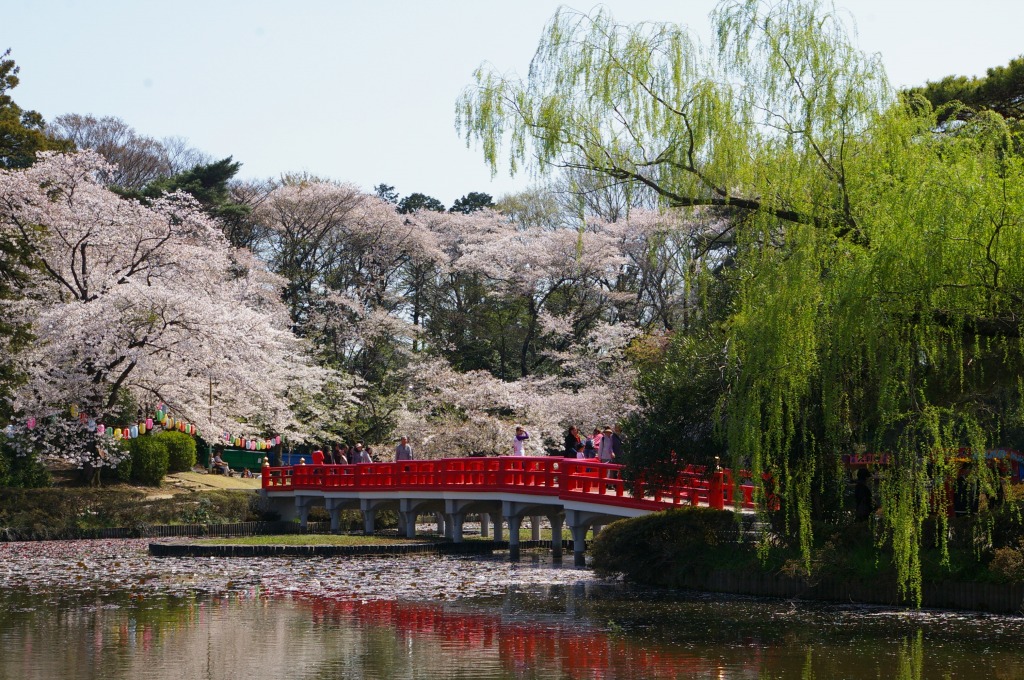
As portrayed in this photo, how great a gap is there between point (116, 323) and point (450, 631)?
66.5 ft

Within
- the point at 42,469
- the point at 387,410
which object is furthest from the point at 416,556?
the point at 387,410

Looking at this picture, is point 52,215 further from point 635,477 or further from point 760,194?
point 760,194

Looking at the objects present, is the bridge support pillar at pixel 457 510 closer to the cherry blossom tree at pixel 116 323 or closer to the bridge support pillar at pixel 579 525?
the bridge support pillar at pixel 579 525

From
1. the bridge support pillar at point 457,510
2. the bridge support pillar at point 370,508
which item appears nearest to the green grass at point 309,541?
the bridge support pillar at point 457,510

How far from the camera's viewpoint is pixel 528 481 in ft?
85.9

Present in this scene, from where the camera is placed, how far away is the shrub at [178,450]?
36.8m

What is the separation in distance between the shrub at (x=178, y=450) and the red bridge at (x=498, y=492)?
282 centimetres

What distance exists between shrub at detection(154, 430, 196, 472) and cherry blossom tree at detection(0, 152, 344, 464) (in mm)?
1062

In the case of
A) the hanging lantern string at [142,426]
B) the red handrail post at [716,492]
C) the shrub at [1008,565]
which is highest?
the hanging lantern string at [142,426]

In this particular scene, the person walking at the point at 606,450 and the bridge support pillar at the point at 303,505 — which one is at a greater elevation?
the person walking at the point at 606,450

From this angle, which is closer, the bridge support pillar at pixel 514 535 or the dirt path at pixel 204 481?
the bridge support pillar at pixel 514 535

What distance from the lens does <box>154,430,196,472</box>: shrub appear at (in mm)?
36844

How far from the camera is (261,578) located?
20.9m

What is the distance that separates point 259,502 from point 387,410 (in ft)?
30.5
